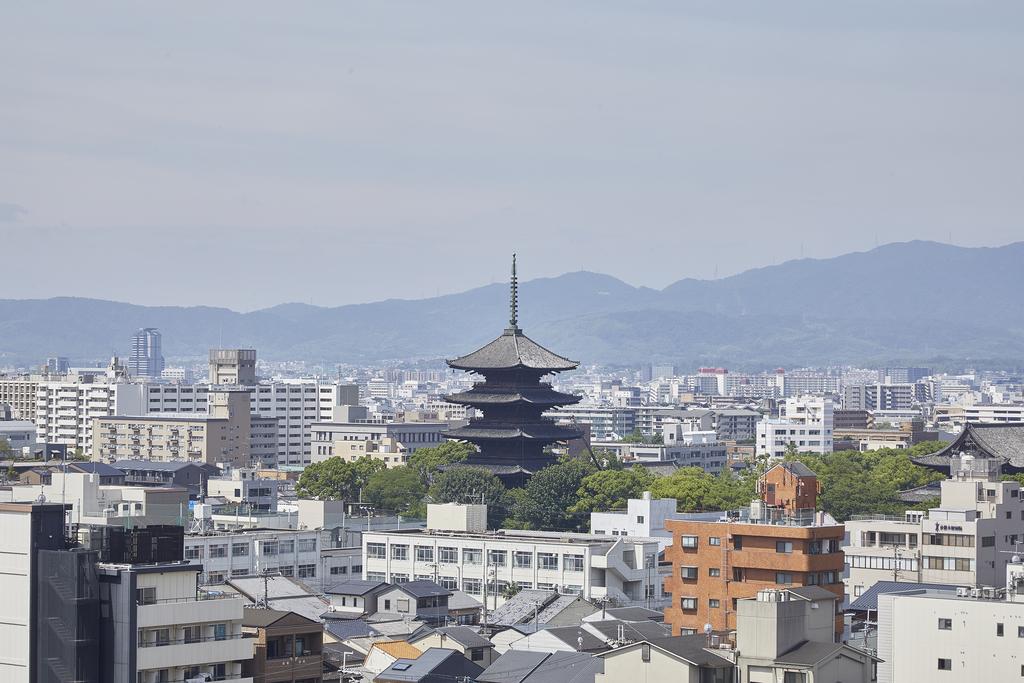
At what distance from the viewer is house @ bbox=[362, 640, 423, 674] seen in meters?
45.5

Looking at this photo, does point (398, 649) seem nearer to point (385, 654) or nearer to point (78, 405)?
point (385, 654)

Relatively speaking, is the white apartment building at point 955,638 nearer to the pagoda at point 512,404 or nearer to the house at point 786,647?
the house at point 786,647

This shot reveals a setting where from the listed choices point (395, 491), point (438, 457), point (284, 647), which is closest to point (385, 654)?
point (284, 647)

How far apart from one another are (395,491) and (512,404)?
8654 mm

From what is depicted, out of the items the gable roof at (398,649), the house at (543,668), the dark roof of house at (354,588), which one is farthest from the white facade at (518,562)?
the house at (543,668)

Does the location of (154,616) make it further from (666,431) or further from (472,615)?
(666,431)

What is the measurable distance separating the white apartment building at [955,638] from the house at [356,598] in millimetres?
23746

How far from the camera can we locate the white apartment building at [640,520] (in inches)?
2933

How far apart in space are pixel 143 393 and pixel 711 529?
Answer: 129 meters

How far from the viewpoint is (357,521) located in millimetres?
82812

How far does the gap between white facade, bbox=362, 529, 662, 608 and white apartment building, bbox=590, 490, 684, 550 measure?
12.8 ft

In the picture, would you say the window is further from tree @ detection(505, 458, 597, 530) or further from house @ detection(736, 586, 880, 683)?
house @ detection(736, 586, 880, 683)

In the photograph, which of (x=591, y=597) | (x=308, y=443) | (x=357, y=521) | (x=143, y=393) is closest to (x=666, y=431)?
(x=308, y=443)

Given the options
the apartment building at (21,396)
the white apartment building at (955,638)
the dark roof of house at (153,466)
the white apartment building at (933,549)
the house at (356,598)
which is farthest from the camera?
the apartment building at (21,396)
